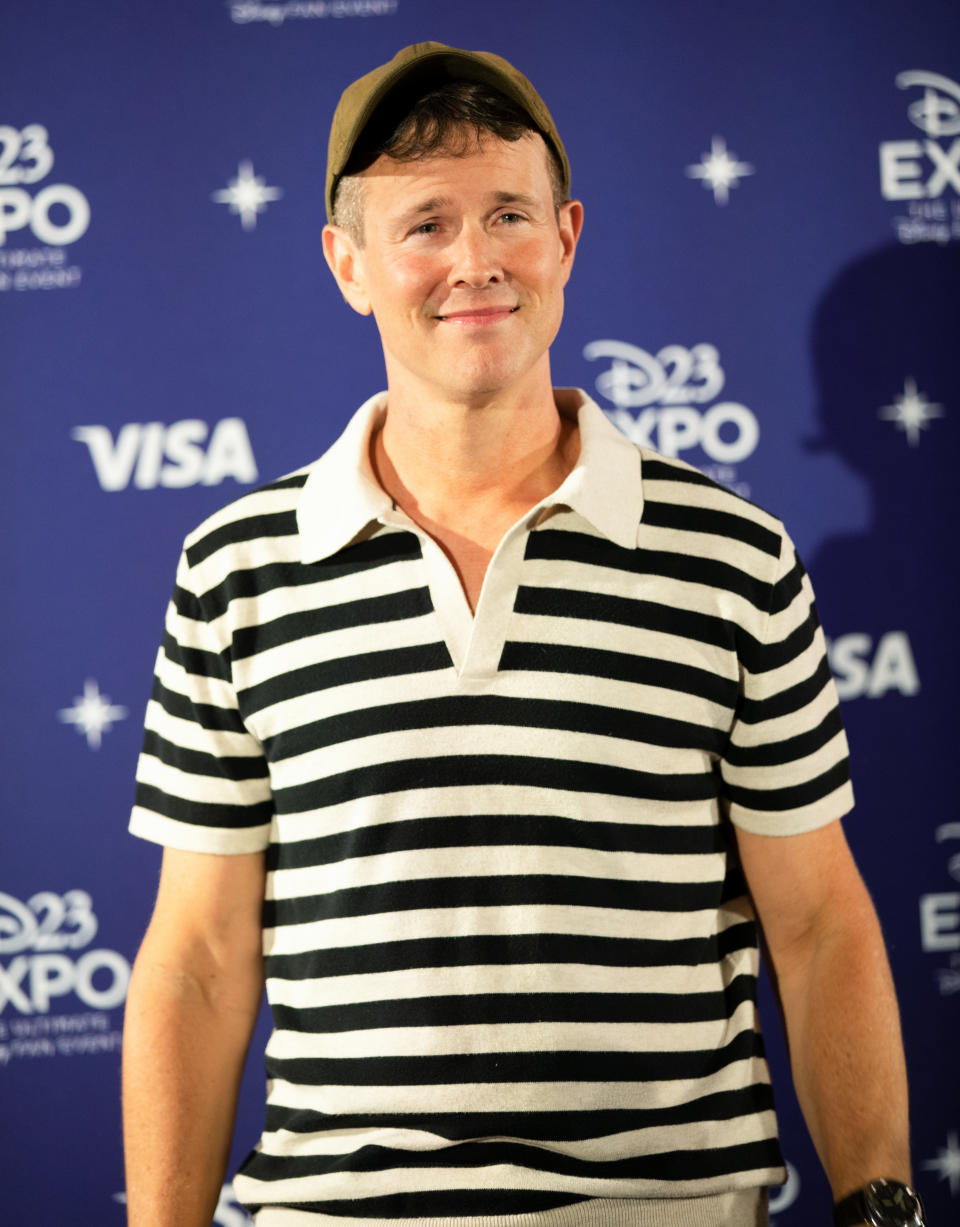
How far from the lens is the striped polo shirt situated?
1.31 m

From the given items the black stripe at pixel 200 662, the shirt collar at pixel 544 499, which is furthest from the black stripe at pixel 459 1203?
the shirt collar at pixel 544 499

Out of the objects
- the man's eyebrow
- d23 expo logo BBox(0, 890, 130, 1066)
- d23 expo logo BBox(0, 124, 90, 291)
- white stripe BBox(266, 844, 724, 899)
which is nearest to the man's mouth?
the man's eyebrow

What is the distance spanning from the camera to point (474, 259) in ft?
4.48

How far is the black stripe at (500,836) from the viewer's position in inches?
52.2

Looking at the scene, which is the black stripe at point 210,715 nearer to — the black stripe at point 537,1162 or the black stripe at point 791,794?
the black stripe at point 537,1162

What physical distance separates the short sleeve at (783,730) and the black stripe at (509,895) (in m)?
0.13

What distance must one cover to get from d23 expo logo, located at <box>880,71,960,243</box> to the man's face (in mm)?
749

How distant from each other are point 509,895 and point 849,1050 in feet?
1.40

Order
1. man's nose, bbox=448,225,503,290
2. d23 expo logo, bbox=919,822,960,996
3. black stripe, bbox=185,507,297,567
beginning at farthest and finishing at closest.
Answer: d23 expo logo, bbox=919,822,960,996
black stripe, bbox=185,507,297,567
man's nose, bbox=448,225,503,290

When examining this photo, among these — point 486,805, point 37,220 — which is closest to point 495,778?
point 486,805

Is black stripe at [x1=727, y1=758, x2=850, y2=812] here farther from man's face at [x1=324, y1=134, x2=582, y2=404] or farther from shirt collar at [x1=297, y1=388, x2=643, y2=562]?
man's face at [x1=324, y1=134, x2=582, y2=404]

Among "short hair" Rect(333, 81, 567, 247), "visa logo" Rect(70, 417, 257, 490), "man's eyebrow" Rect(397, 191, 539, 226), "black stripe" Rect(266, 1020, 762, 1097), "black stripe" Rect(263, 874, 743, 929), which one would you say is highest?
"short hair" Rect(333, 81, 567, 247)

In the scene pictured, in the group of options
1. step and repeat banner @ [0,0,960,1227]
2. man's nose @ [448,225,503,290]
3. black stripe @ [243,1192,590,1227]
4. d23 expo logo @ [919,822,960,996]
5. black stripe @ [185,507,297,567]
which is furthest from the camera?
d23 expo logo @ [919,822,960,996]

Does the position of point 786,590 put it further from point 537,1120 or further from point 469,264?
point 537,1120
